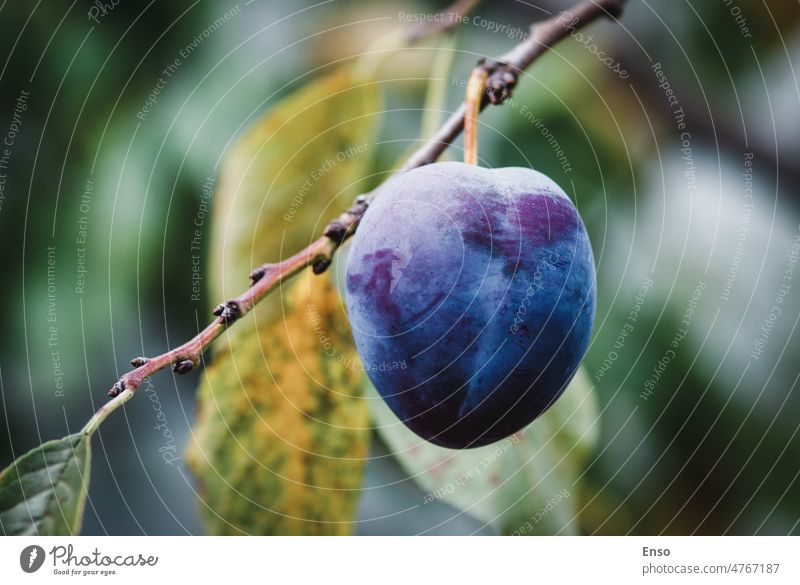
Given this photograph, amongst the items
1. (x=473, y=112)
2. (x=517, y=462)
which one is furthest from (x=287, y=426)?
(x=473, y=112)

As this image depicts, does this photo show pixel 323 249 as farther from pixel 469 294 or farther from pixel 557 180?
pixel 557 180

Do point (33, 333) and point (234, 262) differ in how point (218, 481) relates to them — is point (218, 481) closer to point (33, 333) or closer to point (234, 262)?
point (234, 262)

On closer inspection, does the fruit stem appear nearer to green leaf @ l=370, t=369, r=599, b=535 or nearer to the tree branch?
the tree branch

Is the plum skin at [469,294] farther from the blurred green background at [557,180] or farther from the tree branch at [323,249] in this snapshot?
the blurred green background at [557,180]
